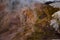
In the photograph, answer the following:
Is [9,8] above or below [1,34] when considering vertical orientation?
above

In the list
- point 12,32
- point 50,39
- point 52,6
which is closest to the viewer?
point 50,39

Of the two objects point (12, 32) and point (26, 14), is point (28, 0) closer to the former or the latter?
point (26, 14)

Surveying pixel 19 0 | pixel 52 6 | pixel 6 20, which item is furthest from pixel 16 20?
pixel 52 6

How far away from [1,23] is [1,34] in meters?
0.11

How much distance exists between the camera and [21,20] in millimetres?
1386

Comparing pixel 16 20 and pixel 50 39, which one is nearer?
pixel 50 39

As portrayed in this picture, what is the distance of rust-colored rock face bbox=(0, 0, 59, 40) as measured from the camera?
51.2 inches

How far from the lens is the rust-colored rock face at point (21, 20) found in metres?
→ 1.30

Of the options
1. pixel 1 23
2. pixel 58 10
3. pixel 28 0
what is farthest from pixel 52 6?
pixel 1 23

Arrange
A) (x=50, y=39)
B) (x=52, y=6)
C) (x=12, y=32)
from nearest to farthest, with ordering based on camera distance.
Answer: (x=50, y=39) < (x=12, y=32) < (x=52, y=6)

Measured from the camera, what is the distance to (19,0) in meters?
1.49

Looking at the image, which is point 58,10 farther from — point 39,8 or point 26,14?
point 26,14

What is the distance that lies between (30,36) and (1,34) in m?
0.27

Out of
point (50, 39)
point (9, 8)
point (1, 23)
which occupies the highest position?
point (9, 8)
